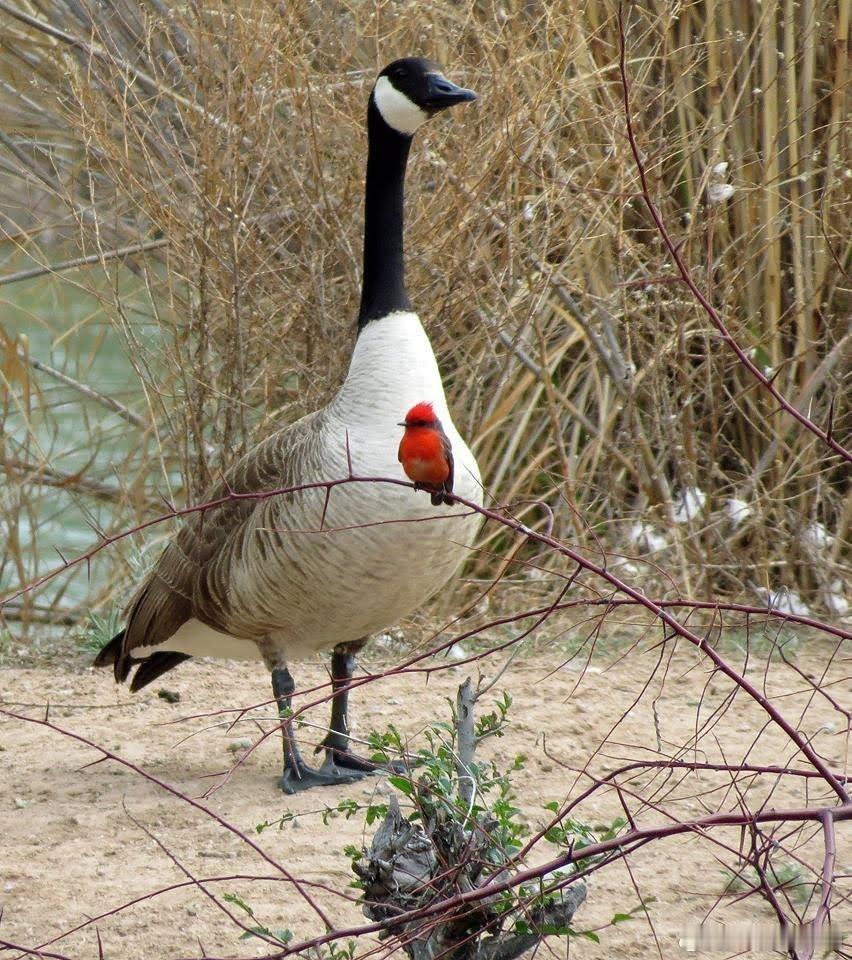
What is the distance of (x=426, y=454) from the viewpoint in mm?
1816

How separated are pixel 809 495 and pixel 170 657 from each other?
3.08 meters

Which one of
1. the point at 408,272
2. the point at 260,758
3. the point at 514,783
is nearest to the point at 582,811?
the point at 514,783

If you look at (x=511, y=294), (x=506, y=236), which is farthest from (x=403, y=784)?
(x=511, y=294)

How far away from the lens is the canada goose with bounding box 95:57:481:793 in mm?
3787

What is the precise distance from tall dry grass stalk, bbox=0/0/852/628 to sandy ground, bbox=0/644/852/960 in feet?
3.40

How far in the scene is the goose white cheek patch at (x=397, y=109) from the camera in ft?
14.1

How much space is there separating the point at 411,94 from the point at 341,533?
145cm

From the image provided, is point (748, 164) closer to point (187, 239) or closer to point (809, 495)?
point (809, 495)

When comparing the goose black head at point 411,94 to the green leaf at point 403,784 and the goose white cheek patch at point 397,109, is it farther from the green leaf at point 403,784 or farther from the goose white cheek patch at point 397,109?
the green leaf at point 403,784

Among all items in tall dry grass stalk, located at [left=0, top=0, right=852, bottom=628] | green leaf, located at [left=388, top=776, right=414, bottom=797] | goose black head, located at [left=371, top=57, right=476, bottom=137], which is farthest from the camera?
tall dry grass stalk, located at [left=0, top=0, right=852, bottom=628]

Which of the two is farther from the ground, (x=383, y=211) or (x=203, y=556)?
(x=383, y=211)

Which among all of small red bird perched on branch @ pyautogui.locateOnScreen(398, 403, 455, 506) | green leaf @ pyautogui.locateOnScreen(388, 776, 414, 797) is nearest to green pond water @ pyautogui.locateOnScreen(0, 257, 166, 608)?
green leaf @ pyautogui.locateOnScreen(388, 776, 414, 797)

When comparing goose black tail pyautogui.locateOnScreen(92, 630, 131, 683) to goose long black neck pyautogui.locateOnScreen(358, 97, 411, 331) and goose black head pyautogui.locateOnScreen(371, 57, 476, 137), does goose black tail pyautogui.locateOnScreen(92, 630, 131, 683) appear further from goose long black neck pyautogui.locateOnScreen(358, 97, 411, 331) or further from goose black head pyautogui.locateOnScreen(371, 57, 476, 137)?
goose black head pyautogui.locateOnScreen(371, 57, 476, 137)

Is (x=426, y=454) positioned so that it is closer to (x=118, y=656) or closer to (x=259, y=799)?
(x=259, y=799)
